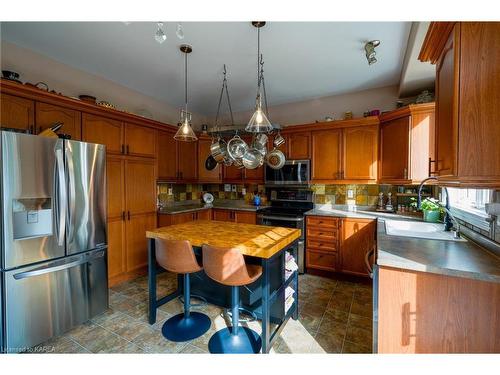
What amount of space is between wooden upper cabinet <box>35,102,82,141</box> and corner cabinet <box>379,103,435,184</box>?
361 centimetres

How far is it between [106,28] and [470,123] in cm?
265

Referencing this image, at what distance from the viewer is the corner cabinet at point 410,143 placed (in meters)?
2.47

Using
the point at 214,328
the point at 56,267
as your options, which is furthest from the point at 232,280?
the point at 56,267

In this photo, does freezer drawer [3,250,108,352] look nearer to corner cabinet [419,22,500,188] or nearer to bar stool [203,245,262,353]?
bar stool [203,245,262,353]

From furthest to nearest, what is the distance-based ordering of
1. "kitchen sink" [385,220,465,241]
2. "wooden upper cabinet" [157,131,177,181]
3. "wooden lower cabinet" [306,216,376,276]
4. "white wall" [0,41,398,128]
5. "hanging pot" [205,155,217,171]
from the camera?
"hanging pot" [205,155,217,171] → "wooden upper cabinet" [157,131,177,181] → "wooden lower cabinet" [306,216,376,276] → "white wall" [0,41,398,128] → "kitchen sink" [385,220,465,241]

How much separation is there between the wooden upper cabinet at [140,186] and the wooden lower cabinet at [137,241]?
11 cm

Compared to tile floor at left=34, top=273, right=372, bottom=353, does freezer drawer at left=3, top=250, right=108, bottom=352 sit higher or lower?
higher

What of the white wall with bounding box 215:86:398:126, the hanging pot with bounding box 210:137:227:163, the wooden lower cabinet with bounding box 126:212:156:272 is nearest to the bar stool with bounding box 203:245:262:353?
the hanging pot with bounding box 210:137:227:163

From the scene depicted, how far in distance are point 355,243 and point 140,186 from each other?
295 centimetres

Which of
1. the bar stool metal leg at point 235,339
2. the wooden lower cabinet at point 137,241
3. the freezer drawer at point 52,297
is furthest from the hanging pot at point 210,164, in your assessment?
the bar stool metal leg at point 235,339

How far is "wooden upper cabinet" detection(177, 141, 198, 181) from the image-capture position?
3.69 meters

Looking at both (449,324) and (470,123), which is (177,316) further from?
(470,123)

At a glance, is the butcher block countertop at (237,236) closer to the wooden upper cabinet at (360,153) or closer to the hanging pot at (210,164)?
the wooden upper cabinet at (360,153)
